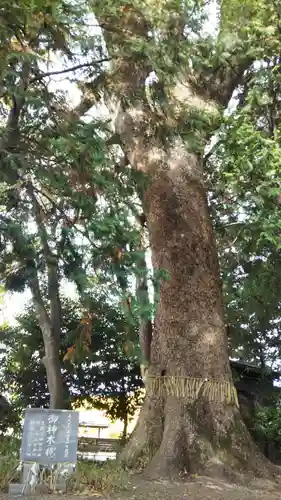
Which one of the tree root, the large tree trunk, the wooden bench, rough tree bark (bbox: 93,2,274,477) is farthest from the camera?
the wooden bench

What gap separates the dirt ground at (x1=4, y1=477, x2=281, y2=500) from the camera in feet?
18.3

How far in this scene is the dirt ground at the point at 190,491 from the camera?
5.59 metres

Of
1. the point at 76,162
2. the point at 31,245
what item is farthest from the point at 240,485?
the point at 76,162

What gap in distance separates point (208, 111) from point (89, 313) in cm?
513

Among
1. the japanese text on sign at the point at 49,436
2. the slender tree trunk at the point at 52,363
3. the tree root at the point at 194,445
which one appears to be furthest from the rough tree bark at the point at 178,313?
the slender tree trunk at the point at 52,363

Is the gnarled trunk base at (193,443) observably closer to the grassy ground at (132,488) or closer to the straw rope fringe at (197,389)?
the straw rope fringe at (197,389)

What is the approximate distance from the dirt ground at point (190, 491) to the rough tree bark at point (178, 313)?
0.32 meters

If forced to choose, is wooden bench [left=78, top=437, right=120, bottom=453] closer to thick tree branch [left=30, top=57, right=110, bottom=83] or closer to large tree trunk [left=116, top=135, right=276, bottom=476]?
large tree trunk [left=116, top=135, right=276, bottom=476]

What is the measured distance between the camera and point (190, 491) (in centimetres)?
591

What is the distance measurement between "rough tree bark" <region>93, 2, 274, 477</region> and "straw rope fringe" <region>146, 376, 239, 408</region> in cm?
1

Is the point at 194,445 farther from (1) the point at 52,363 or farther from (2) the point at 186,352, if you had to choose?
(1) the point at 52,363

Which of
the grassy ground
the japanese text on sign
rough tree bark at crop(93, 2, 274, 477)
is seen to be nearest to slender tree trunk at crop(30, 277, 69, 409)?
rough tree bark at crop(93, 2, 274, 477)

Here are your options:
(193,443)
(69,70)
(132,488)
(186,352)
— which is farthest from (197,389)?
(69,70)

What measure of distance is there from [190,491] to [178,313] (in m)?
2.66
